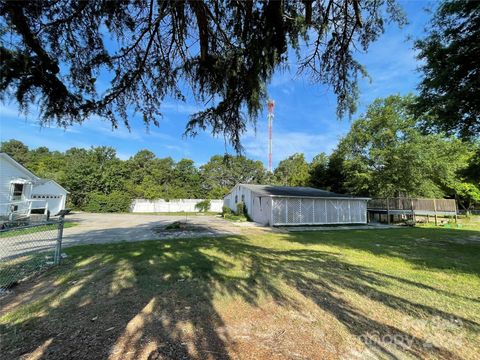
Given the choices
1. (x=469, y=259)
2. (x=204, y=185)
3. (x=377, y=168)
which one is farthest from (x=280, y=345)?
(x=204, y=185)

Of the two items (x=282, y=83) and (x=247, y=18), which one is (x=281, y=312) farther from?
(x=247, y=18)

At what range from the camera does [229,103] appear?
12.7ft

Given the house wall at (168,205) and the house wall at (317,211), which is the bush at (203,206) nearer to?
the house wall at (168,205)

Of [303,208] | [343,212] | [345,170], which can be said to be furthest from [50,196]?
[345,170]

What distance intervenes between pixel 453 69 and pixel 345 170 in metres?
18.3

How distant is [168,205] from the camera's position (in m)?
31.4

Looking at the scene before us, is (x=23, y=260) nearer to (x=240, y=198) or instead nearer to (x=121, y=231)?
(x=121, y=231)

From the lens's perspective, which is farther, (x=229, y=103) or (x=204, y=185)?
(x=204, y=185)

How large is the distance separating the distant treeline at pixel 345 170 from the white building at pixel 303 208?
428cm

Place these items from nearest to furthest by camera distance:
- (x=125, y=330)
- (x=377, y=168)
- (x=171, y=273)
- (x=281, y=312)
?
(x=125, y=330), (x=281, y=312), (x=171, y=273), (x=377, y=168)

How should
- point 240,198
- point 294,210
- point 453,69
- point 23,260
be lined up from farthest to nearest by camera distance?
point 240,198
point 294,210
point 453,69
point 23,260

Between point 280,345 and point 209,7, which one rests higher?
point 209,7

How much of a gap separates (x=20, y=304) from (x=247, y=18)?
482 cm

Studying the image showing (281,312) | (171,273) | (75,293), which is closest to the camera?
(281,312)
